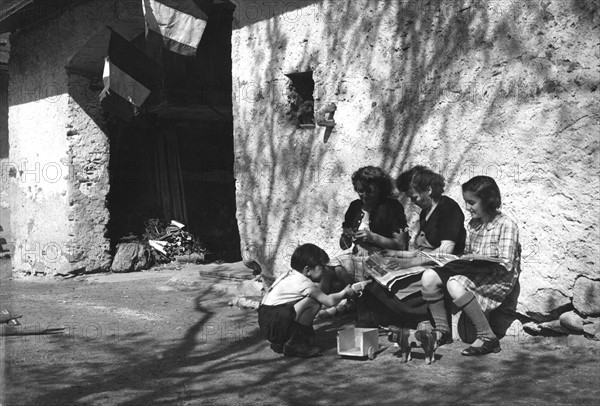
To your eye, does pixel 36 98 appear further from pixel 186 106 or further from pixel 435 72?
pixel 435 72

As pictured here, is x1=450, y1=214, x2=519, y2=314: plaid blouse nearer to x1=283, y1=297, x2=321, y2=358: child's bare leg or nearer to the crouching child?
the crouching child

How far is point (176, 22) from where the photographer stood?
23.2ft

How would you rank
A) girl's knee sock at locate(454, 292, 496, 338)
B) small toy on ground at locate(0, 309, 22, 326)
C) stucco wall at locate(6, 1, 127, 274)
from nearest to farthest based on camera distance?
girl's knee sock at locate(454, 292, 496, 338), small toy on ground at locate(0, 309, 22, 326), stucco wall at locate(6, 1, 127, 274)

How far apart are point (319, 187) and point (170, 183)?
6.00 m

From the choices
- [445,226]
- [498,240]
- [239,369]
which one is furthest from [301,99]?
[239,369]

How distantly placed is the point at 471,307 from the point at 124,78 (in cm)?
556

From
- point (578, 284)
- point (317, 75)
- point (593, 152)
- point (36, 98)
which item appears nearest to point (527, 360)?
point (578, 284)

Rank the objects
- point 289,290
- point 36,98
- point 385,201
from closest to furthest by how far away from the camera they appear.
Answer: point 289,290
point 385,201
point 36,98

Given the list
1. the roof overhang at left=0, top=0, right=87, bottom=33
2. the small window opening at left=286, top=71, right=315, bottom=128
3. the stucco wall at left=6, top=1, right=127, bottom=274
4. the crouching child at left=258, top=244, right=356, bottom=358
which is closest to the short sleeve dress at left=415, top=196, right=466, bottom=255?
the crouching child at left=258, top=244, right=356, bottom=358

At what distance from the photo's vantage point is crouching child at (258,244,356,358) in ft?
15.9

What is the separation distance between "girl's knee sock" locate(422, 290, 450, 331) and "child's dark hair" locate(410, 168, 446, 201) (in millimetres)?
723

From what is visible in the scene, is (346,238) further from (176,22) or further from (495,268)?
(176,22)

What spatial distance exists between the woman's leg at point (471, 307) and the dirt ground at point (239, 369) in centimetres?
15

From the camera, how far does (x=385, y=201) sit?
17.9 ft
